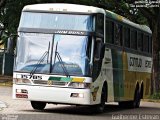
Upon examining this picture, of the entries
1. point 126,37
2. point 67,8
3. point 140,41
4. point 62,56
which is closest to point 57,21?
point 67,8

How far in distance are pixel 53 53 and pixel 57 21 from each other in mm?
1167

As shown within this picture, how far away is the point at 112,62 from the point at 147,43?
6.55 metres

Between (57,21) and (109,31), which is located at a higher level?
(57,21)

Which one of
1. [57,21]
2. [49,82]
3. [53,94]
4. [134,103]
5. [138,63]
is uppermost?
[57,21]

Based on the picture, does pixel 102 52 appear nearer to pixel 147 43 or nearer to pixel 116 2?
pixel 147 43

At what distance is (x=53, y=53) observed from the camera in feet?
58.1

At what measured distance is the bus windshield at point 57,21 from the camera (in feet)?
59.0

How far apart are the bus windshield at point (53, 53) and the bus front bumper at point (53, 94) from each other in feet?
1.76

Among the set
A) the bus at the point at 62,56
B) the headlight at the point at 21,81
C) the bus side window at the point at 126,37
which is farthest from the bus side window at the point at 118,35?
the headlight at the point at 21,81

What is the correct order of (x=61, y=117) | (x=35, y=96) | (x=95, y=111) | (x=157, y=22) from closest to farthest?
(x=61, y=117) < (x=35, y=96) < (x=95, y=111) < (x=157, y=22)

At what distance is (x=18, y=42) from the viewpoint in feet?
59.4

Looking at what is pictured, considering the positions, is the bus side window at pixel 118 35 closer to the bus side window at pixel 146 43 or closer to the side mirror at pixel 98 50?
the side mirror at pixel 98 50

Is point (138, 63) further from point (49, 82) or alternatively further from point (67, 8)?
point (49, 82)

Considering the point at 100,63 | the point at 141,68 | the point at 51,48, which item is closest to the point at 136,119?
the point at 100,63
